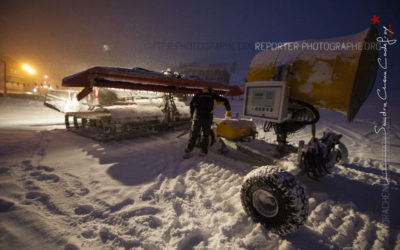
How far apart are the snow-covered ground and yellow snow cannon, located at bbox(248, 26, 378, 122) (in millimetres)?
1481

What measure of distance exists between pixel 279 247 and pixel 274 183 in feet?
2.18

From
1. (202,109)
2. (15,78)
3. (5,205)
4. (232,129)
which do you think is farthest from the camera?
(15,78)

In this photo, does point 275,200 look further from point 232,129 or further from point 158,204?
point 232,129

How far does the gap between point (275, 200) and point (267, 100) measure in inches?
51.3

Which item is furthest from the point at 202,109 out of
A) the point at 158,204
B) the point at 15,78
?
the point at 15,78

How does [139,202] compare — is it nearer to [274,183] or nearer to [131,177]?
[131,177]

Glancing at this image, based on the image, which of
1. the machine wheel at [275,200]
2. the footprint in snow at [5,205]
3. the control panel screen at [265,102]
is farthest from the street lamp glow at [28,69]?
the machine wheel at [275,200]

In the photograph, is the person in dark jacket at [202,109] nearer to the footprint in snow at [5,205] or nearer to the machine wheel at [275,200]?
the machine wheel at [275,200]

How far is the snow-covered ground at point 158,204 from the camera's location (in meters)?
1.76

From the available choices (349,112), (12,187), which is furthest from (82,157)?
(349,112)

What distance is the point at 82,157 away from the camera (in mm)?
3836

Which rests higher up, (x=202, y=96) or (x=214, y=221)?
(x=202, y=96)

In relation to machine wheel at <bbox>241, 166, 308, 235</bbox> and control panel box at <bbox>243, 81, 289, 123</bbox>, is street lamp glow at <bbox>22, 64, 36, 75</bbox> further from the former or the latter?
machine wheel at <bbox>241, 166, 308, 235</bbox>

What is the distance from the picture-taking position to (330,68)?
194cm
